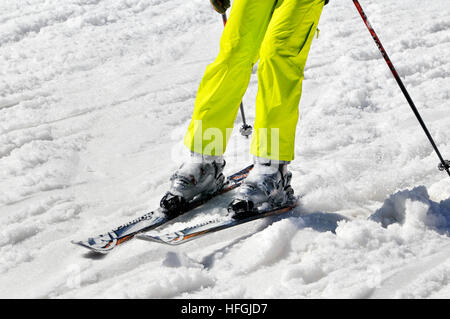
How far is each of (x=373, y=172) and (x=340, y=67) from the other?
A: 7.73ft

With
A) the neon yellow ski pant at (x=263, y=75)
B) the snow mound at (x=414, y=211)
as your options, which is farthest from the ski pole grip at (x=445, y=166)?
the neon yellow ski pant at (x=263, y=75)

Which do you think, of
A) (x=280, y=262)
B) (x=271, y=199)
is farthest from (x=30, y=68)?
(x=280, y=262)

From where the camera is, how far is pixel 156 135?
4.09 metres

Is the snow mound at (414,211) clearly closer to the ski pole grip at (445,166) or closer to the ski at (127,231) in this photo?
the ski pole grip at (445,166)

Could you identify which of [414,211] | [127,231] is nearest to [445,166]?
[414,211]

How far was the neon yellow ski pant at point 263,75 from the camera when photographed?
248 centimetres

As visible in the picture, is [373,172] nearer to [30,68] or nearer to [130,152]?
[130,152]

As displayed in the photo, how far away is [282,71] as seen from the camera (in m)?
2.49

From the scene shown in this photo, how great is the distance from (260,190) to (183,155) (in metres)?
1.25

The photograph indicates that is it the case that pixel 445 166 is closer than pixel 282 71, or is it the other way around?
pixel 282 71

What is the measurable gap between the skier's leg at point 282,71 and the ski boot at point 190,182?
404 millimetres

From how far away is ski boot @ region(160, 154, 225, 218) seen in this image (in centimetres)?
273

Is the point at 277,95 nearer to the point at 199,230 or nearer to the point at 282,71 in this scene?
the point at 282,71
